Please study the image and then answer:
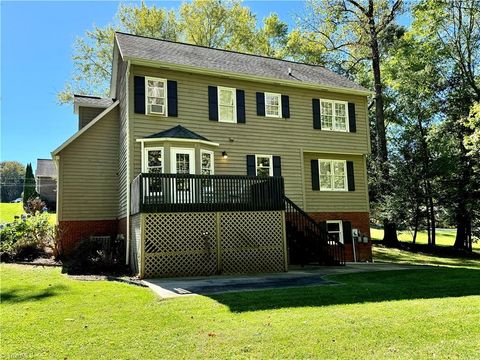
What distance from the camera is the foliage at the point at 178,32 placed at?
2717cm

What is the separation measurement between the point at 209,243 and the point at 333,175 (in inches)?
319

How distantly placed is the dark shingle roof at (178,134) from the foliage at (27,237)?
18.9 feet

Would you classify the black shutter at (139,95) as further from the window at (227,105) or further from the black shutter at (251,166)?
the black shutter at (251,166)

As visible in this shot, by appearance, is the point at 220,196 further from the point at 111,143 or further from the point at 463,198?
the point at 463,198

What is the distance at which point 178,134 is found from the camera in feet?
44.9

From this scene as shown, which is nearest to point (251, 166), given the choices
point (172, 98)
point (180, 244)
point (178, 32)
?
point (172, 98)

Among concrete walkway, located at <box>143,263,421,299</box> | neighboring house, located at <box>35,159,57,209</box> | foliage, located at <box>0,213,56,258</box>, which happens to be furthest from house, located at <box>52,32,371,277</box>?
neighboring house, located at <box>35,159,57,209</box>

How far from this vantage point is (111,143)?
16156mm

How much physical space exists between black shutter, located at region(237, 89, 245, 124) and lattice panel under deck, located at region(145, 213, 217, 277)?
200 inches

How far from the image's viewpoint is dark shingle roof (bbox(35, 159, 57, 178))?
39925mm

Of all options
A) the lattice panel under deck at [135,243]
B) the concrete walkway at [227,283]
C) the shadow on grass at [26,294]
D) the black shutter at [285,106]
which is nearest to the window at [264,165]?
the black shutter at [285,106]

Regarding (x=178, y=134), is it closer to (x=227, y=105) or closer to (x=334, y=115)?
(x=227, y=105)

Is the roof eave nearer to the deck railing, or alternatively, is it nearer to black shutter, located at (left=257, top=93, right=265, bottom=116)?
black shutter, located at (left=257, top=93, right=265, bottom=116)

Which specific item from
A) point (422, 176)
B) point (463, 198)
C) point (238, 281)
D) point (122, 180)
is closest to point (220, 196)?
point (238, 281)
